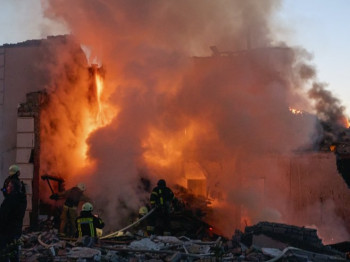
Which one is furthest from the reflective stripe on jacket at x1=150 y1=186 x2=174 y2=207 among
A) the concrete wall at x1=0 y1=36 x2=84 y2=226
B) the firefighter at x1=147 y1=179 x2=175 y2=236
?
the concrete wall at x1=0 y1=36 x2=84 y2=226

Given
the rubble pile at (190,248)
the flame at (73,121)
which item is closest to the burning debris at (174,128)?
the flame at (73,121)

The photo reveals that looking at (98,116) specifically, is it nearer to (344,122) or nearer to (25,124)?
(25,124)

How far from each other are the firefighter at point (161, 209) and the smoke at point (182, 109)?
232 centimetres

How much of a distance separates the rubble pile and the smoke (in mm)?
4338

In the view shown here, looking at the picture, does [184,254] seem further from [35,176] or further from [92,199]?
[35,176]

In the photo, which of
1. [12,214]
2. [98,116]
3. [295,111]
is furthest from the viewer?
[295,111]

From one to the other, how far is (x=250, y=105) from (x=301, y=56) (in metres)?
4.00

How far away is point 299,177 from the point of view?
15203 millimetres

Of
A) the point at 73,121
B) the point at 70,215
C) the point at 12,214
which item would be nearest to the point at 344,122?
the point at 73,121

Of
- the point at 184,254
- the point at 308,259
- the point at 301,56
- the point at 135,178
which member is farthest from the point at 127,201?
the point at 301,56

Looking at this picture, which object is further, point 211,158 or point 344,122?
point 344,122

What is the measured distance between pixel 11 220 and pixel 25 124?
258 inches

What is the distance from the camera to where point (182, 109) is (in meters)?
15.1

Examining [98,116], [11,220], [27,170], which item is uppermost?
[98,116]
